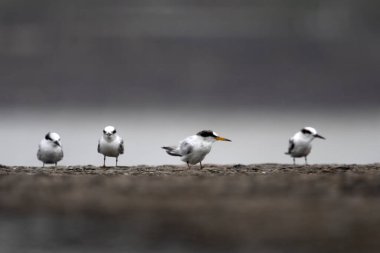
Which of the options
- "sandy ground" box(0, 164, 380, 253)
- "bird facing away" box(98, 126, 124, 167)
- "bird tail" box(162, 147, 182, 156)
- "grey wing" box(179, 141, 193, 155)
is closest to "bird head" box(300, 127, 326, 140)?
"bird tail" box(162, 147, 182, 156)

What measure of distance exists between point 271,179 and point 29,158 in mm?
→ 16158

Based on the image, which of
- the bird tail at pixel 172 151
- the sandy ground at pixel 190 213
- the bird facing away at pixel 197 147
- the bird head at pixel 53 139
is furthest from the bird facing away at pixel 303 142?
the sandy ground at pixel 190 213

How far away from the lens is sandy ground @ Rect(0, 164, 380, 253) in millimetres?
7133

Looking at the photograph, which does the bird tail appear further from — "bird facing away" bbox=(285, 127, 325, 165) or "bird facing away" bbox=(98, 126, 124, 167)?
"bird facing away" bbox=(285, 127, 325, 165)

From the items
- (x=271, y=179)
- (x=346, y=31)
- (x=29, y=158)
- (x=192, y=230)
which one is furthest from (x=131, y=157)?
(x=192, y=230)

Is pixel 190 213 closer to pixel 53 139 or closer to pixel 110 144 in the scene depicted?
pixel 53 139

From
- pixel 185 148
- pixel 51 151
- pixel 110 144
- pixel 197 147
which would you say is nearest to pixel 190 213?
pixel 197 147

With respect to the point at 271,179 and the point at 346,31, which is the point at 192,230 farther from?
the point at 346,31

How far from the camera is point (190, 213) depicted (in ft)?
25.9

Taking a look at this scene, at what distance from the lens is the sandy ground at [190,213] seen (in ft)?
23.4

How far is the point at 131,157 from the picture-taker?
28.0 metres

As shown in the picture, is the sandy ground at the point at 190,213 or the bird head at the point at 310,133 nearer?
the sandy ground at the point at 190,213

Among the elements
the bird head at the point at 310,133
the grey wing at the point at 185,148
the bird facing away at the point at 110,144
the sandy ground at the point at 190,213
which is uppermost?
the bird head at the point at 310,133

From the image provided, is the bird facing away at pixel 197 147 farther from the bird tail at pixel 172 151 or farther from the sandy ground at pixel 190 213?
the sandy ground at pixel 190 213
